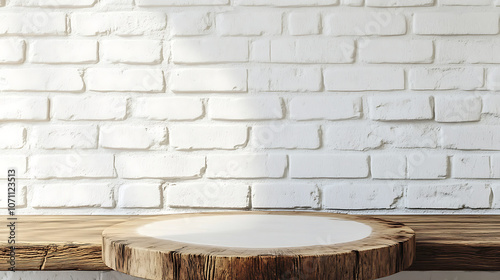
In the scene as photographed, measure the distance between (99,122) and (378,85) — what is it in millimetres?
809

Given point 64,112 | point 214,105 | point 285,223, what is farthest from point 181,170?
point 285,223

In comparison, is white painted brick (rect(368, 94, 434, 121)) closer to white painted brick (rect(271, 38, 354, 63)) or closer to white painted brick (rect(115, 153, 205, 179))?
white painted brick (rect(271, 38, 354, 63))

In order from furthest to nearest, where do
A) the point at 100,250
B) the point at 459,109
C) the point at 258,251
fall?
the point at 459,109, the point at 100,250, the point at 258,251

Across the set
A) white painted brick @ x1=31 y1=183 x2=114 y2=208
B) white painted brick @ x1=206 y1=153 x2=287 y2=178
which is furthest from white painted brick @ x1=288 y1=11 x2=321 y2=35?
white painted brick @ x1=31 y1=183 x2=114 y2=208

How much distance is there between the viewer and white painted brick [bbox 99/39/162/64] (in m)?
1.40

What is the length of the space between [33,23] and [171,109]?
1.56 ft

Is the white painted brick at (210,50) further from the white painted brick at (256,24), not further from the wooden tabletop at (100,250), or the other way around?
the wooden tabletop at (100,250)

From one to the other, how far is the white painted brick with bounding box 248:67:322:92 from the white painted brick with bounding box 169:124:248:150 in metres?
0.14

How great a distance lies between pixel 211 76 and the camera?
4.58 ft

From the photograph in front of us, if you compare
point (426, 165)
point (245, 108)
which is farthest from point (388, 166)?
point (245, 108)

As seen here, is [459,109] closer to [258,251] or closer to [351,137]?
[351,137]

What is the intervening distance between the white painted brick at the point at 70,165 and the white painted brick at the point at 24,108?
119mm

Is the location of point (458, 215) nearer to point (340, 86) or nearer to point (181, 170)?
point (340, 86)

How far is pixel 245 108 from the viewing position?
1.39m
